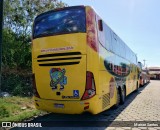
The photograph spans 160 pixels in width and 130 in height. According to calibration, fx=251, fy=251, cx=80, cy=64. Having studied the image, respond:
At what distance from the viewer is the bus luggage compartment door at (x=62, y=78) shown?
777cm

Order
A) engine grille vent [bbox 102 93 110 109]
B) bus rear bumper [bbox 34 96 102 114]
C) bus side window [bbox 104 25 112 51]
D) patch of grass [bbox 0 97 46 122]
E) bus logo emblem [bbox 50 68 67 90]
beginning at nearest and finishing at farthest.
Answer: bus rear bumper [bbox 34 96 102 114] → bus logo emblem [bbox 50 68 67 90] → engine grille vent [bbox 102 93 110 109] → patch of grass [bbox 0 97 46 122] → bus side window [bbox 104 25 112 51]

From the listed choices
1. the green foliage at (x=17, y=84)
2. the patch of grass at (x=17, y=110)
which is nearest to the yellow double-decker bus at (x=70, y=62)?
the patch of grass at (x=17, y=110)

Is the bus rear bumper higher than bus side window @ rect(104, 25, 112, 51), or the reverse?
bus side window @ rect(104, 25, 112, 51)

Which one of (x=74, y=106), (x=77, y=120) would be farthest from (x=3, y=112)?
(x=74, y=106)

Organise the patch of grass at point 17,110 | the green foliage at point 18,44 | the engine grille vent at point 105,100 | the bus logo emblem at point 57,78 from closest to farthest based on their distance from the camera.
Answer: the bus logo emblem at point 57,78, the engine grille vent at point 105,100, the patch of grass at point 17,110, the green foliage at point 18,44

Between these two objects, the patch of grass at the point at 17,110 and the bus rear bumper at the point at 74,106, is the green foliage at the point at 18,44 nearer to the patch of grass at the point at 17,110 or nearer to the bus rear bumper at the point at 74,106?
the patch of grass at the point at 17,110

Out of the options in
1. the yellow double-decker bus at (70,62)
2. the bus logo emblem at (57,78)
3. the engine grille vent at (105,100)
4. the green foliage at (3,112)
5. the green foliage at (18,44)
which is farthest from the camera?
the green foliage at (18,44)

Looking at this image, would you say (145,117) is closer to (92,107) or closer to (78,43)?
(92,107)

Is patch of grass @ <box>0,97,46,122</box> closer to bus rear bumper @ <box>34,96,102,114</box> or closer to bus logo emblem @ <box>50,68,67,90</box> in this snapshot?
bus rear bumper @ <box>34,96,102,114</box>

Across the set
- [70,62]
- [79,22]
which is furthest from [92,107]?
[79,22]

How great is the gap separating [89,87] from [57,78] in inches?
43.5

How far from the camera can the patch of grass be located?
860 cm

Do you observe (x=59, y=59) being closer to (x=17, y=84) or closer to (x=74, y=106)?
(x=74, y=106)

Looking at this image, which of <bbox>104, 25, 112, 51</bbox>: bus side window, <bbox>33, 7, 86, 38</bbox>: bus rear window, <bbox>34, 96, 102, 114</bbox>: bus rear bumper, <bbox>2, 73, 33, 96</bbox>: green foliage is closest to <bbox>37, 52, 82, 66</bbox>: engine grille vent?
<bbox>33, 7, 86, 38</bbox>: bus rear window
